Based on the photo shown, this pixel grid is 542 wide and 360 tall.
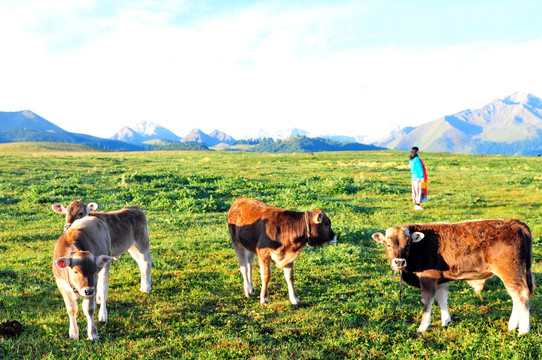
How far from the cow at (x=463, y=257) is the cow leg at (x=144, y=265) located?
5.82m

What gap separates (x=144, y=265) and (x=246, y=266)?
263 centimetres

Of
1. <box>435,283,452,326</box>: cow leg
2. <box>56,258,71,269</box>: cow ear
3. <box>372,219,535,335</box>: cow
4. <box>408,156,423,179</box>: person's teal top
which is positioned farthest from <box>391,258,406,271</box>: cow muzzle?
<box>408,156,423,179</box>: person's teal top

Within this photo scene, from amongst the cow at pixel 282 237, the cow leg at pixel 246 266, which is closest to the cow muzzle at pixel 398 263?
the cow at pixel 282 237

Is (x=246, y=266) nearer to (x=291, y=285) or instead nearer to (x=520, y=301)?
(x=291, y=285)

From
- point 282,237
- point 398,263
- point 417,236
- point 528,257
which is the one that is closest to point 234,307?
point 282,237

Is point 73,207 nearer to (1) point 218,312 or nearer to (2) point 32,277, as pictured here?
(2) point 32,277

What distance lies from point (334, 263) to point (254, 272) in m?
2.57

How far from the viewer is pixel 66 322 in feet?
25.7

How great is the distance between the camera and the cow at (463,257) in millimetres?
7168

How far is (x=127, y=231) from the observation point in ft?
30.3

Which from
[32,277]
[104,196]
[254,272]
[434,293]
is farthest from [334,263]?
[104,196]

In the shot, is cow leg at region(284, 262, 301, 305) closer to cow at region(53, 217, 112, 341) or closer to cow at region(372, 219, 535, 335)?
cow at region(372, 219, 535, 335)

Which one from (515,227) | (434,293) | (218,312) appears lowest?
(218,312)

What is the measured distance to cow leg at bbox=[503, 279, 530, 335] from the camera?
7.13 m
